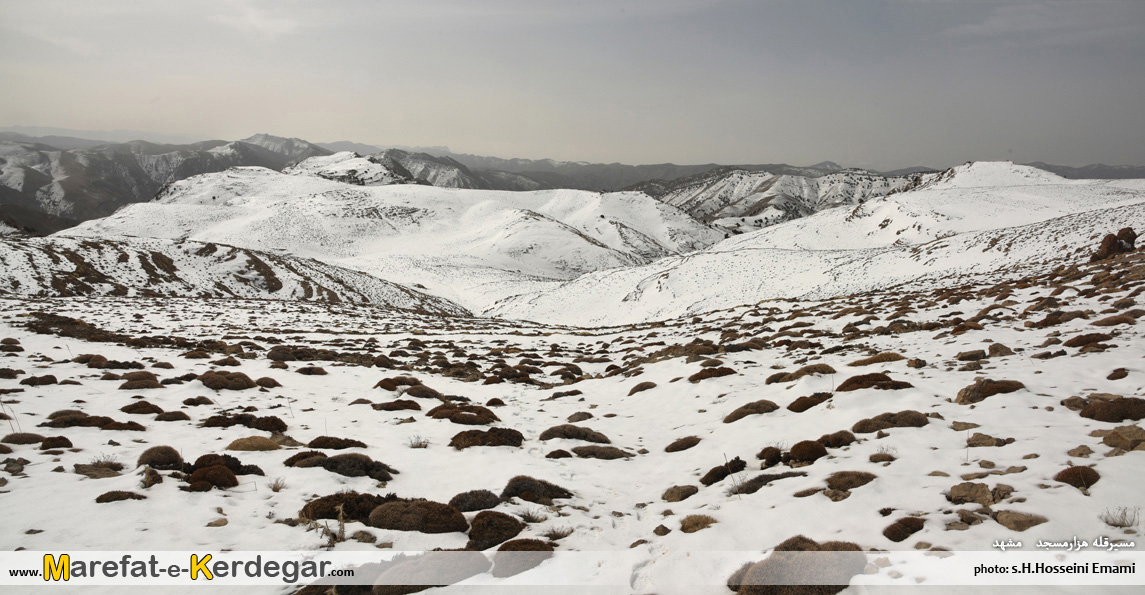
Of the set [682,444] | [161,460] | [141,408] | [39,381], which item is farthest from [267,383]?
[682,444]

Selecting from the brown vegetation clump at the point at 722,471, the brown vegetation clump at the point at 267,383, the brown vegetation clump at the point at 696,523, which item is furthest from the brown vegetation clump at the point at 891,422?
the brown vegetation clump at the point at 267,383

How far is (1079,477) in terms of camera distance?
6109mm

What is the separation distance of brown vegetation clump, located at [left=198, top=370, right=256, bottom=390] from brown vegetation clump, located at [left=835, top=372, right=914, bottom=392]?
17.0 m

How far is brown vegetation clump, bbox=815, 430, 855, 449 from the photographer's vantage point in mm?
9195

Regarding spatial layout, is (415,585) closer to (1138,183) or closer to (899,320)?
(899,320)

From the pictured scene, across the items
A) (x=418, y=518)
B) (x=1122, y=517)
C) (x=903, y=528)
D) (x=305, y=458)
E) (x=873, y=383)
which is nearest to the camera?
(x=1122, y=517)

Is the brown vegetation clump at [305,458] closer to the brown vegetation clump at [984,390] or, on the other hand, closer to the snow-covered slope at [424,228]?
the brown vegetation clump at [984,390]

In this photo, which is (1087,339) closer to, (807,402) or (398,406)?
(807,402)

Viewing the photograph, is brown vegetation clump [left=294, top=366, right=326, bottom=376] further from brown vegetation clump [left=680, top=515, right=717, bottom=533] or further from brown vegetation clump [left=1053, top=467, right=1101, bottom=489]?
brown vegetation clump [left=1053, top=467, right=1101, bottom=489]

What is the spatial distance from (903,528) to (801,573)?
5.18 feet

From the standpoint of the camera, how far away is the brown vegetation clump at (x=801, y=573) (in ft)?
16.3

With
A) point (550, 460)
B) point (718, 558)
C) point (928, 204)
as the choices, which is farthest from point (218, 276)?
point (928, 204)

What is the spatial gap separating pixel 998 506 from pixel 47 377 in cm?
2096

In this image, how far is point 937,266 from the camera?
38.0 m
